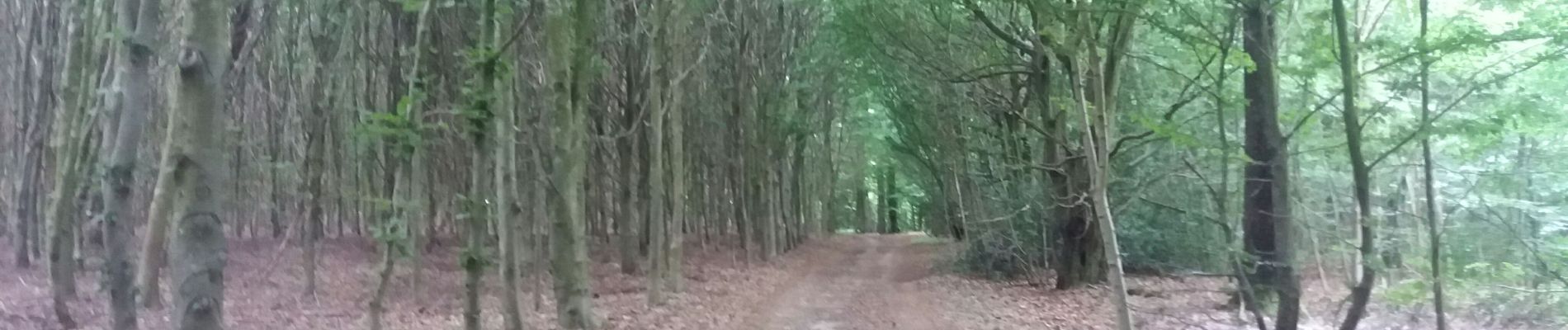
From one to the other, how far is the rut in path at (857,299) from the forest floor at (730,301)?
30 mm

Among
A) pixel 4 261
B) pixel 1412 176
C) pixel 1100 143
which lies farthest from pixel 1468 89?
pixel 4 261

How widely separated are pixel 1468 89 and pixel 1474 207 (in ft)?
12.8

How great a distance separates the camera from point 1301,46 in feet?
33.5

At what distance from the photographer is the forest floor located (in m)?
11.8

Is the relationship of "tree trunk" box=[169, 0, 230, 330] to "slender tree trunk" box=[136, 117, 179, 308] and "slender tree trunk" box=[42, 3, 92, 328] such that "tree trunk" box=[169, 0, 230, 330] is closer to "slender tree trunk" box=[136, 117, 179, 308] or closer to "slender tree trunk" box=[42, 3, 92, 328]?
"slender tree trunk" box=[136, 117, 179, 308]

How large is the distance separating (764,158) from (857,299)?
7036 millimetres

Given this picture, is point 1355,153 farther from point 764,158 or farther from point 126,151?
point 764,158

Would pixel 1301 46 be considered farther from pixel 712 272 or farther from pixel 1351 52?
pixel 712 272

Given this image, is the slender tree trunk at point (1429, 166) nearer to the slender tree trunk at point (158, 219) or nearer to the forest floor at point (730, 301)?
the forest floor at point (730, 301)

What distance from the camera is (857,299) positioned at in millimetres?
14992

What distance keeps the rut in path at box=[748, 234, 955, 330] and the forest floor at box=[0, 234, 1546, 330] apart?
0.03 m

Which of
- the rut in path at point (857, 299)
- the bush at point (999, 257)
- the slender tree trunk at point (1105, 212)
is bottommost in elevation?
the rut in path at point (857, 299)

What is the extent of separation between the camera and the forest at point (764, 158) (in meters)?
8.21

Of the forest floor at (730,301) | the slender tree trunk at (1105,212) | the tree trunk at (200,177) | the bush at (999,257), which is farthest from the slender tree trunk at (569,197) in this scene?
the bush at (999,257)
